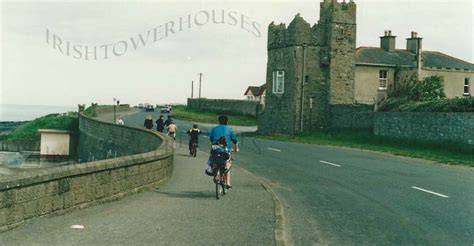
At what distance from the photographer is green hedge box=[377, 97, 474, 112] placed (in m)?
27.0

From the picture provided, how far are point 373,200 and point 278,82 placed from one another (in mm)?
35421

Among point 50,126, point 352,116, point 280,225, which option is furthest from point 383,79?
point 280,225

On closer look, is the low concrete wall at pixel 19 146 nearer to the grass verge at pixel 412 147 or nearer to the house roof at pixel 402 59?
the house roof at pixel 402 59

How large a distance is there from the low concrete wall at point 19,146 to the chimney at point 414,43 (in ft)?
145

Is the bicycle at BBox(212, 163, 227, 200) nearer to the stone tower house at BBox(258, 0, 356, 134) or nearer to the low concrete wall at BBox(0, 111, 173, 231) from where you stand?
the low concrete wall at BBox(0, 111, 173, 231)

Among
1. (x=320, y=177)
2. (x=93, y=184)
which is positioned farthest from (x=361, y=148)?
(x=93, y=184)

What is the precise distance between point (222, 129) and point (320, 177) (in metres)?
5.03

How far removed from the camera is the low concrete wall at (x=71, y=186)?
779 centimetres

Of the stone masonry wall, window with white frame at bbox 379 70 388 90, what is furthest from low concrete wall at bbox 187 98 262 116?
the stone masonry wall

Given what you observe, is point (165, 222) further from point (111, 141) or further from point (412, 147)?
point (111, 141)

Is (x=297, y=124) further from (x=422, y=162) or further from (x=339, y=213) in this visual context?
(x=339, y=213)

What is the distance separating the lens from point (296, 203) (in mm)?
11492

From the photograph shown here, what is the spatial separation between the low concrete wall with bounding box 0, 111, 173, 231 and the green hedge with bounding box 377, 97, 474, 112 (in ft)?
61.5

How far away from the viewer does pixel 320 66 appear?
148 feet
